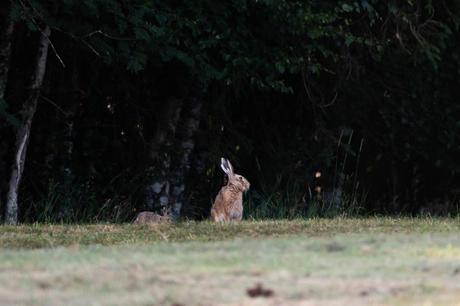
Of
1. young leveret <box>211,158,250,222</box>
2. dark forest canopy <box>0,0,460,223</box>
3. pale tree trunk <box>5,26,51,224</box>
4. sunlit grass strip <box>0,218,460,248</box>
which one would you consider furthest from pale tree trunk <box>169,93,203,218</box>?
sunlit grass strip <box>0,218,460,248</box>

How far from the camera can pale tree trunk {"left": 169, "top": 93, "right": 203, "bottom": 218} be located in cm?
2133

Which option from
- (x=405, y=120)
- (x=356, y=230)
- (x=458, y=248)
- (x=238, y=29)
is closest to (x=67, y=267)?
(x=458, y=248)

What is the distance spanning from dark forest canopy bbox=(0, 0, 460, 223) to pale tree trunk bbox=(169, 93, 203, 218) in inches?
1.0

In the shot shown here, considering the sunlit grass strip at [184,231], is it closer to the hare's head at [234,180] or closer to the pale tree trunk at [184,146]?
the hare's head at [234,180]

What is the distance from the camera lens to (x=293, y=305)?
7574mm

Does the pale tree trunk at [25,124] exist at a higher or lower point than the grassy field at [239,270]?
higher

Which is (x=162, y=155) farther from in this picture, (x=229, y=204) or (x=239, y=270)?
(x=239, y=270)

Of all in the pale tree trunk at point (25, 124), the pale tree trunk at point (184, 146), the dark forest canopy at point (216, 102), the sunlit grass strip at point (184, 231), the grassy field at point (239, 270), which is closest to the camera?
the grassy field at point (239, 270)

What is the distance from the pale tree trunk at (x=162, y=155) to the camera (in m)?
20.9

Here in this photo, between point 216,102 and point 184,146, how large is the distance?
3.52ft

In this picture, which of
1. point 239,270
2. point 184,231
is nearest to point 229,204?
point 184,231

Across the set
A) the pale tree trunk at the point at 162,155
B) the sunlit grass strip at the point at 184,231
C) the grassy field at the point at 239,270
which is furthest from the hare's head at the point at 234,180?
the grassy field at the point at 239,270

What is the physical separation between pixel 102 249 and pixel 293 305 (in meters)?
3.83

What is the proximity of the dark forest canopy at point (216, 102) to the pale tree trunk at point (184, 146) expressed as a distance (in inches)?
1.0
